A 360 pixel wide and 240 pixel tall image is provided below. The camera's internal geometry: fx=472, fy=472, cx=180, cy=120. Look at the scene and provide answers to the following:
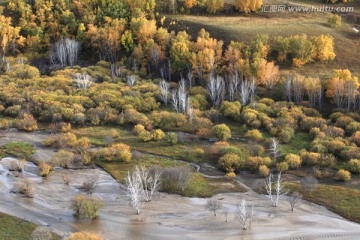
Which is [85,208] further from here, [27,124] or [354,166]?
[354,166]

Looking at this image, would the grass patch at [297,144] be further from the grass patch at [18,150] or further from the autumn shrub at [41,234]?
the autumn shrub at [41,234]

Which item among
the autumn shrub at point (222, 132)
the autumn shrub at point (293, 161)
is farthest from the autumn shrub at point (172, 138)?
the autumn shrub at point (293, 161)

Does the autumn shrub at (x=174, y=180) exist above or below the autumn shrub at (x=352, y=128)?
below

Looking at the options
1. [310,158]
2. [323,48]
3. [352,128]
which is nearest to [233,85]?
[323,48]

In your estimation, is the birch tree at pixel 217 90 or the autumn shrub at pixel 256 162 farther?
the birch tree at pixel 217 90

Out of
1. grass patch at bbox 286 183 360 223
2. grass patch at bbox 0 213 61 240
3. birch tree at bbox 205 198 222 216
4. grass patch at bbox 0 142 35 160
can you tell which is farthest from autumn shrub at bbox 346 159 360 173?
grass patch at bbox 0 142 35 160

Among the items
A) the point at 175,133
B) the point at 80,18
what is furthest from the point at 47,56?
the point at 175,133

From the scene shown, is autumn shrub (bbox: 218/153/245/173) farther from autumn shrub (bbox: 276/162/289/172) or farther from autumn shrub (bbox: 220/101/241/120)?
autumn shrub (bbox: 220/101/241/120)
